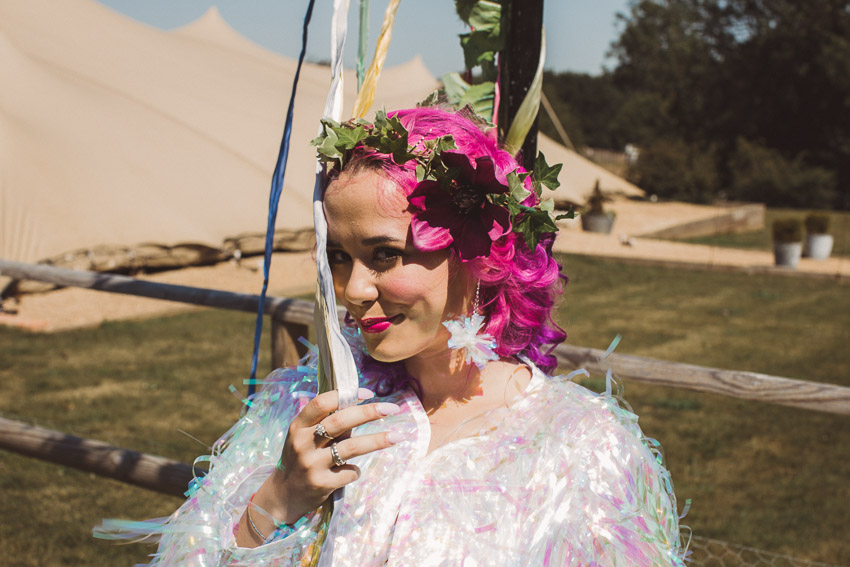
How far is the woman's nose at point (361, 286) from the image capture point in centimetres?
130

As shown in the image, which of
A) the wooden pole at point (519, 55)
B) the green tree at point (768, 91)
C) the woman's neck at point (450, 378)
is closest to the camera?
the woman's neck at point (450, 378)

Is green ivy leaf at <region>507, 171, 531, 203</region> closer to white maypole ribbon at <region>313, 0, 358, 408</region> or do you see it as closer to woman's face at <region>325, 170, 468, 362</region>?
woman's face at <region>325, 170, 468, 362</region>

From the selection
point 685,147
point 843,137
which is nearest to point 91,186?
point 685,147

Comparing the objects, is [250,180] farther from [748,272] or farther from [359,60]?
[359,60]

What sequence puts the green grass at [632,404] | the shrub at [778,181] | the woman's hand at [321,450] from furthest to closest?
the shrub at [778,181] → the green grass at [632,404] → the woman's hand at [321,450]

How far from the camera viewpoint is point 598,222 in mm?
16344

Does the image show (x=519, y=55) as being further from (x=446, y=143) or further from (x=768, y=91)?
(x=768, y=91)

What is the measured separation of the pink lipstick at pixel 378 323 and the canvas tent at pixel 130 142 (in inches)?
322

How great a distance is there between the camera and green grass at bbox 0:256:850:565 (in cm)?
373

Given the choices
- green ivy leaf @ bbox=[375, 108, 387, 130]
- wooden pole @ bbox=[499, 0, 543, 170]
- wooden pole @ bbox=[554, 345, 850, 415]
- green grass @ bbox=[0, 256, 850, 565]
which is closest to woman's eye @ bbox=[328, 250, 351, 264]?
green ivy leaf @ bbox=[375, 108, 387, 130]

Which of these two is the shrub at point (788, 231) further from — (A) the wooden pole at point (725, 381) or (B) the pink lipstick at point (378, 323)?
(B) the pink lipstick at point (378, 323)

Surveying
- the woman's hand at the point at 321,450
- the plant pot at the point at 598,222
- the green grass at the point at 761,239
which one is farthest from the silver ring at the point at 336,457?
the plant pot at the point at 598,222

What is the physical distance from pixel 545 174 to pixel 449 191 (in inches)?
7.6

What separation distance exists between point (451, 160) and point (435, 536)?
2.06 ft
